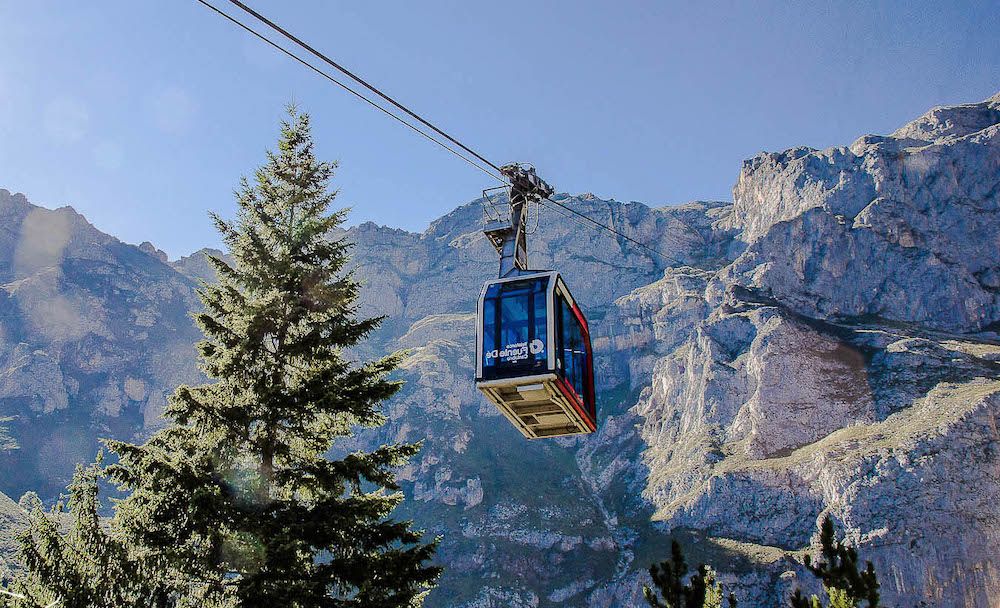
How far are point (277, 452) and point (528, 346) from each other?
5.39 metres

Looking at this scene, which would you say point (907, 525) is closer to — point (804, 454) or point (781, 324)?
point (804, 454)

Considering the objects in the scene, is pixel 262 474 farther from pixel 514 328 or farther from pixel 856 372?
pixel 856 372

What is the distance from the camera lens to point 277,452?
13594 mm

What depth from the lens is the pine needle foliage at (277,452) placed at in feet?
39.1

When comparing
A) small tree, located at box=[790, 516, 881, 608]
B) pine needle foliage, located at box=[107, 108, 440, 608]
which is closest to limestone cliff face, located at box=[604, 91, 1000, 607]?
small tree, located at box=[790, 516, 881, 608]

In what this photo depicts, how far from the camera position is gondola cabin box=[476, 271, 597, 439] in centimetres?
1478

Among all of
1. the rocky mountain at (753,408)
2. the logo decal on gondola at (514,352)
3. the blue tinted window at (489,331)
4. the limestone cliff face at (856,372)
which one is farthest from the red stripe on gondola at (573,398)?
the limestone cliff face at (856,372)

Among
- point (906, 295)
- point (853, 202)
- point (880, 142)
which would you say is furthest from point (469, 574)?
point (880, 142)

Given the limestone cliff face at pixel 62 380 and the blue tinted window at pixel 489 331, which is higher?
the limestone cliff face at pixel 62 380

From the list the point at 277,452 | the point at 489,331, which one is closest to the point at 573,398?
the point at 489,331

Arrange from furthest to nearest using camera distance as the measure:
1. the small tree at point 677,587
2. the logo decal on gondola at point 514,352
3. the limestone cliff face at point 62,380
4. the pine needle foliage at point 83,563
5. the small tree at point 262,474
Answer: the limestone cliff face at point 62,380 → the small tree at point 677,587 → the logo decal on gondola at point 514,352 → the small tree at point 262,474 → the pine needle foliage at point 83,563

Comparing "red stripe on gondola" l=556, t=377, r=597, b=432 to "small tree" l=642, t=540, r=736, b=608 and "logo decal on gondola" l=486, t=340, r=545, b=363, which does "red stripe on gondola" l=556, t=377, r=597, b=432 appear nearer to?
"logo decal on gondola" l=486, t=340, r=545, b=363

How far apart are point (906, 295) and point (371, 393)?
15168 cm

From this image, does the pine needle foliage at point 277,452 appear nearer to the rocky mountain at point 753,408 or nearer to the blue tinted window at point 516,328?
the blue tinted window at point 516,328
